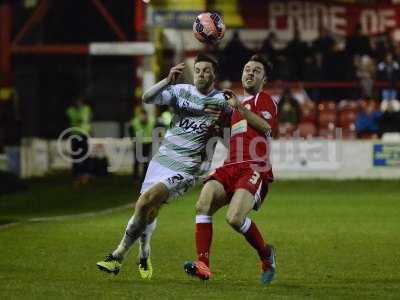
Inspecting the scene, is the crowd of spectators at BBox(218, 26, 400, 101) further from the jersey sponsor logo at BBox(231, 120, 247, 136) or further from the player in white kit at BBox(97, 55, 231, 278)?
the jersey sponsor logo at BBox(231, 120, 247, 136)

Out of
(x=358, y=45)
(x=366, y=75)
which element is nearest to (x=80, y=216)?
(x=366, y=75)

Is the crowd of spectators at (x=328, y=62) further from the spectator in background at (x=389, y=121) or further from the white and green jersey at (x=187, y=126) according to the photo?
the white and green jersey at (x=187, y=126)

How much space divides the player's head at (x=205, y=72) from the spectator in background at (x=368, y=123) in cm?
1629

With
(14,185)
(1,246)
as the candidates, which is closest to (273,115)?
(1,246)

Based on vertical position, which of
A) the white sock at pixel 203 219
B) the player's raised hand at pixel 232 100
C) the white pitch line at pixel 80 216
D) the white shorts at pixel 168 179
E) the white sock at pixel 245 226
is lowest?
the white pitch line at pixel 80 216

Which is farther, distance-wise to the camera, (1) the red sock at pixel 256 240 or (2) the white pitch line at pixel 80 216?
(2) the white pitch line at pixel 80 216

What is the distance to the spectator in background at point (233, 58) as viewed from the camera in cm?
2720

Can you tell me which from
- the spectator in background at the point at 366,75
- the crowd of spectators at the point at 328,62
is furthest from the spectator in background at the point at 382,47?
the spectator in background at the point at 366,75

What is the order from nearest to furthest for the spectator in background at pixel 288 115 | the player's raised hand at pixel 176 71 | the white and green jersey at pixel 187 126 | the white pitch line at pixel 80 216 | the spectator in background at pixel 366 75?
the player's raised hand at pixel 176 71 → the white and green jersey at pixel 187 126 → the white pitch line at pixel 80 216 → the spectator in background at pixel 288 115 → the spectator in background at pixel 366 75

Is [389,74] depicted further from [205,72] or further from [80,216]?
[205,72]

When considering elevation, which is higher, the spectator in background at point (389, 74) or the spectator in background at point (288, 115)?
the spectator in background at point (389, 74)

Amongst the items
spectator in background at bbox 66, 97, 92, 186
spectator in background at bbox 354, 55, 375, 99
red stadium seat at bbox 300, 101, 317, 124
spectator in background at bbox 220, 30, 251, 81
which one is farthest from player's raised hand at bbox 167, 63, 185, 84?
spectator in background at bbox 354, 55, 375, 99

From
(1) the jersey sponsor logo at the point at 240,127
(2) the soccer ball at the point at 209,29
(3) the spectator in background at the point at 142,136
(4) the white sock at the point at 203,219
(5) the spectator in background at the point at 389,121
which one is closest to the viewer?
(4) the white sock at the point at 203,219

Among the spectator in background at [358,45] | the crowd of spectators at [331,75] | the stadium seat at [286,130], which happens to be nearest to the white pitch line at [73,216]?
the stadium seat at [286,130]
